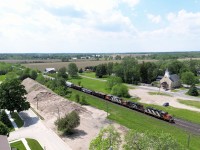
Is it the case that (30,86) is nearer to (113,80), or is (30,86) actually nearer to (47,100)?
(47,100)

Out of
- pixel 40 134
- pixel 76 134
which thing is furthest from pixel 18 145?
pixel 76 134

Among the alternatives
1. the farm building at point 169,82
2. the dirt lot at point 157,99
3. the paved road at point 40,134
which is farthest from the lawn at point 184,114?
the paved road at point 40,134

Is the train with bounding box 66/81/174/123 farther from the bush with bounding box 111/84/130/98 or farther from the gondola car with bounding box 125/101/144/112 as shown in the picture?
the bush with bounding box 111/84/130/98

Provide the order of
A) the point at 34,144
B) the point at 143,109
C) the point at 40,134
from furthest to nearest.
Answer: the point at 143,109
the point at 40,134
the point at 34,144

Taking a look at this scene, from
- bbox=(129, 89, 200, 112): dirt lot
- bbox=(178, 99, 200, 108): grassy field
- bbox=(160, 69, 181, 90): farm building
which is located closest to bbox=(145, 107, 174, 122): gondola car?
bbox=(129, 89, 200, 112): dirt lot

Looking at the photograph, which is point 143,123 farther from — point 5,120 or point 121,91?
point 5,120

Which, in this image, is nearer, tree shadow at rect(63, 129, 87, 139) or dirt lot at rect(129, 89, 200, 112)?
tree shadow at rect(63, 129, 87, 139)

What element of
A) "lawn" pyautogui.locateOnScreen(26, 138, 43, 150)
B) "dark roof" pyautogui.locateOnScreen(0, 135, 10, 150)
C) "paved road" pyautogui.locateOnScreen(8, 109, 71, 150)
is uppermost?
"dark roof" pyautogui.locateOnScreen(0, 135, 10, 150)
